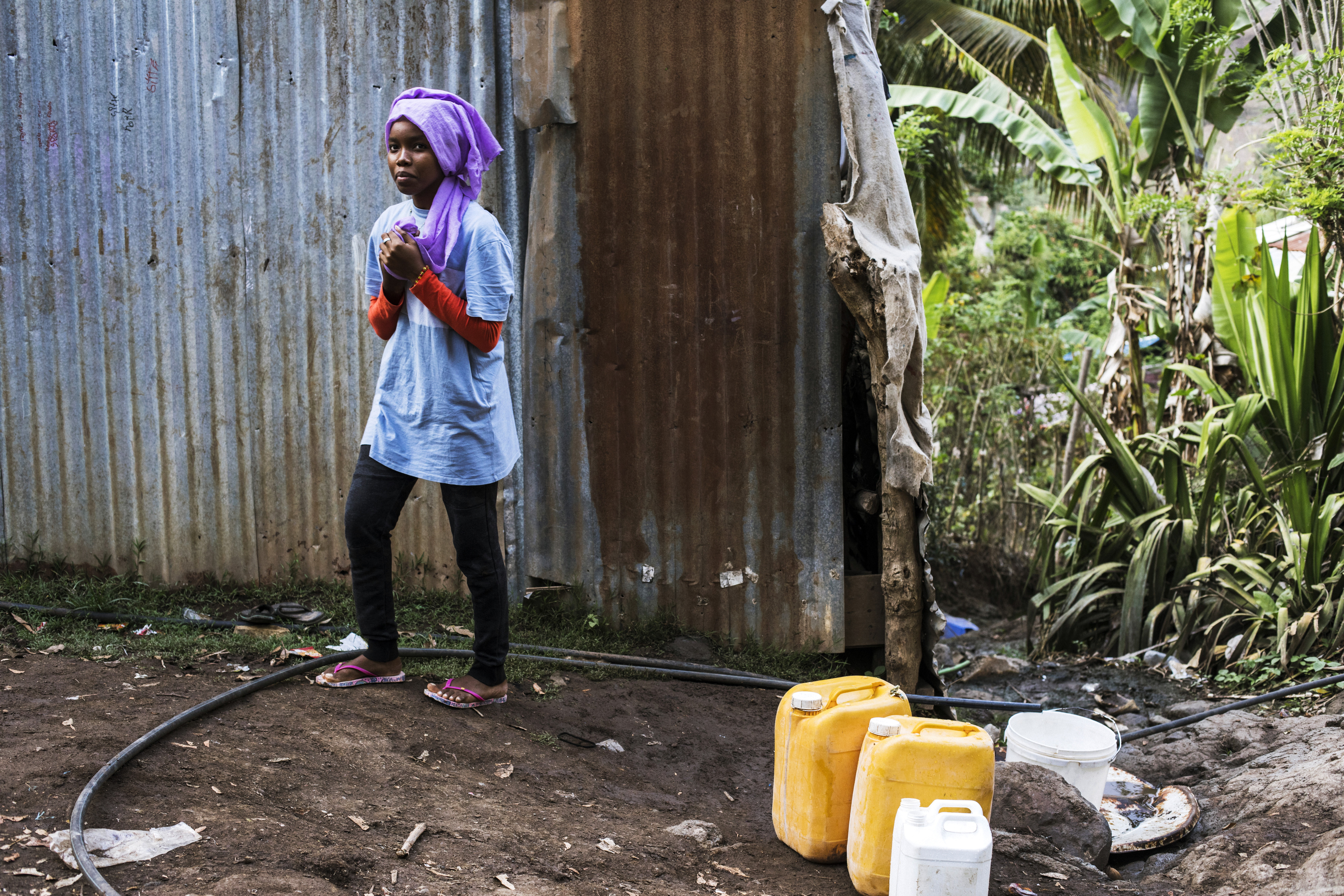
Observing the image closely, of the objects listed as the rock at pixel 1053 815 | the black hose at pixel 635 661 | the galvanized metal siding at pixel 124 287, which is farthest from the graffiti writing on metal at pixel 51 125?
the rock at pixel 1053 815

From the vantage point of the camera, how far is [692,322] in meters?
4.19

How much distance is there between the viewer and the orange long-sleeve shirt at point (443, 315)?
9.78 ft

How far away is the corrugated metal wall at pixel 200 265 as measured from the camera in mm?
4316

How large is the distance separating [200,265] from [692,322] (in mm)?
2214

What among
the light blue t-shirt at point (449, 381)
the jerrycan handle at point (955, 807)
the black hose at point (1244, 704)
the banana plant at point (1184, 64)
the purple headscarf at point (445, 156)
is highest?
the banana plant at point (1184, 64)

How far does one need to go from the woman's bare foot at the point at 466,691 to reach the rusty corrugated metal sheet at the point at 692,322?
999 millimetres

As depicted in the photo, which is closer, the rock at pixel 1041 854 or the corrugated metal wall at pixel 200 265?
the rock at pixel 1041 854

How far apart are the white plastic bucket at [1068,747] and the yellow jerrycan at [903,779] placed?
0.89 metres

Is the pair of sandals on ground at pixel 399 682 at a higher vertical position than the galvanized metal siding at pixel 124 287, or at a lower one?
lower

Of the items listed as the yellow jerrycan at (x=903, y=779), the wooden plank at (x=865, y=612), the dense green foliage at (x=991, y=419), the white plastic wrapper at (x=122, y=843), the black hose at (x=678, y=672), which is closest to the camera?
the white plastic wrapper at (x=122, y=843)

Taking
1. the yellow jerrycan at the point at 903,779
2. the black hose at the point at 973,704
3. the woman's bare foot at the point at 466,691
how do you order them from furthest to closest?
the black hose at the point at 973,704, the woman's bare foot at the point at 466,691, the yellow jerrycan at the point at 903,779

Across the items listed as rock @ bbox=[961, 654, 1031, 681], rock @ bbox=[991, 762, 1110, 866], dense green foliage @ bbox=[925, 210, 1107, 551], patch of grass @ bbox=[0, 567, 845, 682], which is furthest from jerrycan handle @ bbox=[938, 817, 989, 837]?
dense green foliage @ bbox=[925, 210, 1107, 551]

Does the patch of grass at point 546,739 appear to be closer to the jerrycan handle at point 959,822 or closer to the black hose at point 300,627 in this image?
the black hose at point 300,627

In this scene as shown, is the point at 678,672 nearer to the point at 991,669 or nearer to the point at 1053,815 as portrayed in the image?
the point at 1053,815
